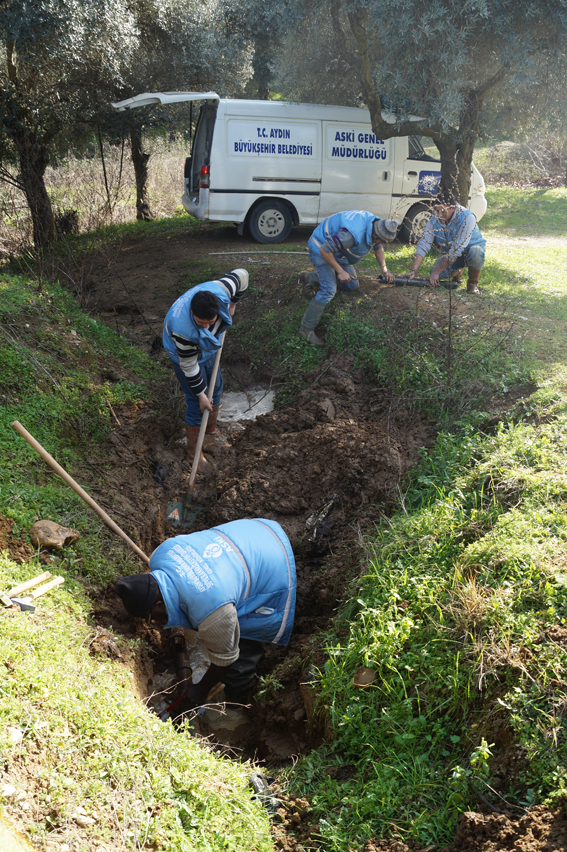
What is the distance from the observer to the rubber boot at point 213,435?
5777 mm

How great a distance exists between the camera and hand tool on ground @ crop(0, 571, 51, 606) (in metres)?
3.08

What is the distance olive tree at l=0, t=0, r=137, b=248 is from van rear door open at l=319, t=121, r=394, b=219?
12.2 ft

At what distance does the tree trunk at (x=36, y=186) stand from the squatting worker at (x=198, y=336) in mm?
3766

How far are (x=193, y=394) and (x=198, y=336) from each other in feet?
2.22

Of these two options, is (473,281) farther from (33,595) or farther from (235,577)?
(33,595)

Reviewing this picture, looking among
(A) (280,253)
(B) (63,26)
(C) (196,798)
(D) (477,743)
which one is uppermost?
(B) (63,26)

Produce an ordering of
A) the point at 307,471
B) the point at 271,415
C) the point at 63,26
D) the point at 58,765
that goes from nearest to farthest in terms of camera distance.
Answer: the point at 58,765 < the point at 307,471 < the point at 271,415 < the point at 63,26

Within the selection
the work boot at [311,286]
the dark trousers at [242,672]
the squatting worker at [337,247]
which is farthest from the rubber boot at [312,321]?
the dark trousers at [242,672]

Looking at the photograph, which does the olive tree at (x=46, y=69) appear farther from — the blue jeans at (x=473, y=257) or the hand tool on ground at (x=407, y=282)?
the blue jeans at (x=473, y=257)

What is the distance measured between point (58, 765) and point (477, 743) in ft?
6.08

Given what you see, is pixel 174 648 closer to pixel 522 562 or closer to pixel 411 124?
pixel 522 562

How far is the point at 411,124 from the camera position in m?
8.59

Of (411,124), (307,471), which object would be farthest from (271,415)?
(411,124)

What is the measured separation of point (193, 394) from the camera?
5.46 metres
